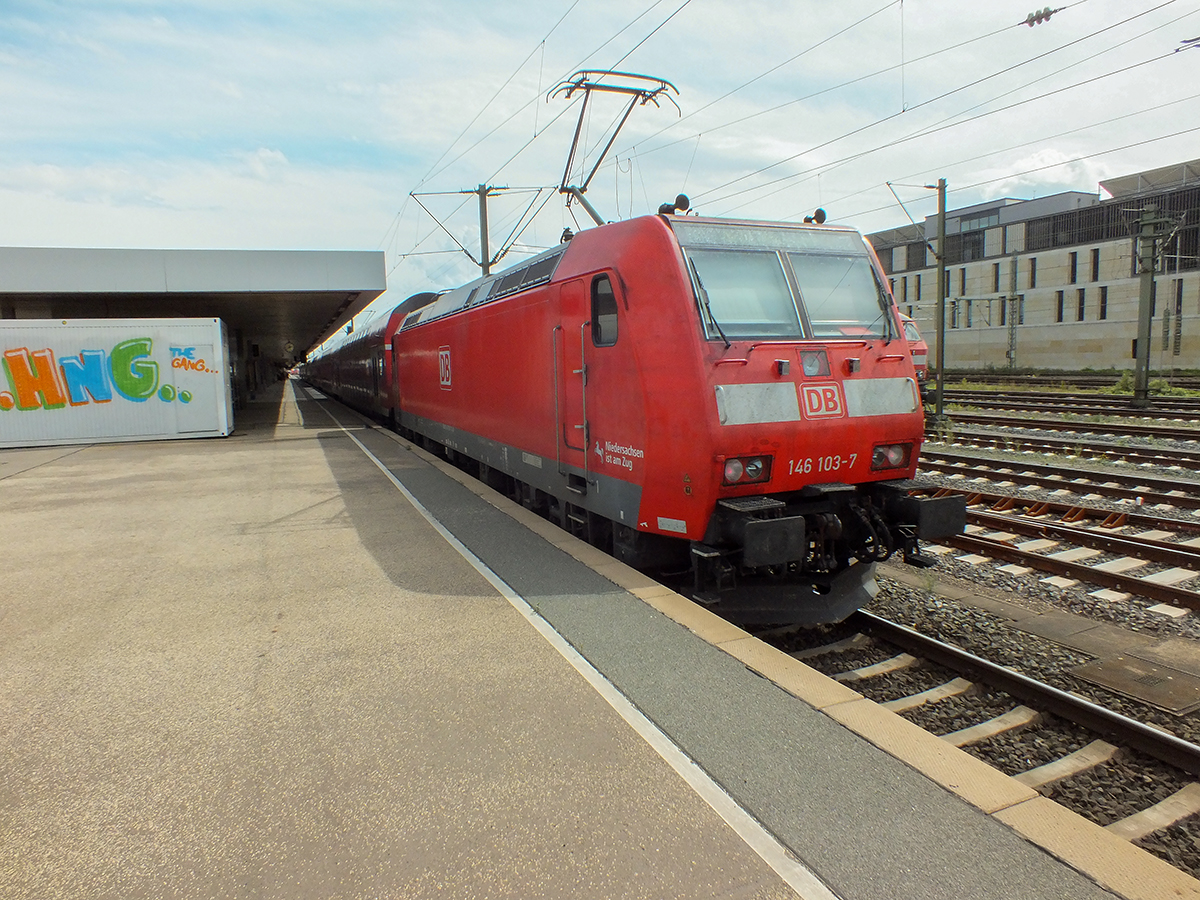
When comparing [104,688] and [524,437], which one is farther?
[524,437]

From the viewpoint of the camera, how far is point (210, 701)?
13.2ft

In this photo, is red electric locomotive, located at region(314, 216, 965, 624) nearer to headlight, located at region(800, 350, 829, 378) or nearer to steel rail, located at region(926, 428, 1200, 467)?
headlight, located at region(800, 350, 829, 378)

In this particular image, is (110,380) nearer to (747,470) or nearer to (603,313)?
(603,313)

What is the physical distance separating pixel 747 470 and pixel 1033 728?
7.40ft

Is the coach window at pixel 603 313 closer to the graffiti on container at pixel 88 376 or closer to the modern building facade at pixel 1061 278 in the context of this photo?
the graffiti on container at pixel 88 376

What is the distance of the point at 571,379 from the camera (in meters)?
6.79

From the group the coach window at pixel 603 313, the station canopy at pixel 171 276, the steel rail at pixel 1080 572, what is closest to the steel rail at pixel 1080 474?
the steel rail at pixel 1080 572

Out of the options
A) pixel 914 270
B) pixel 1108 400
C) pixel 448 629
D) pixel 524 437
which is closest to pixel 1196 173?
pixel 914 270

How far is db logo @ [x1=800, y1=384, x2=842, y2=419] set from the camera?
5566mm

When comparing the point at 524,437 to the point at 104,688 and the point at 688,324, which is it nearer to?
the point at 688,324

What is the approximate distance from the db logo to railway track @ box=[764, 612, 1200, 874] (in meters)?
1.56

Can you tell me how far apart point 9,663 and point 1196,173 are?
5789 centimetres

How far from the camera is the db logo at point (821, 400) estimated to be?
5566 millimetres

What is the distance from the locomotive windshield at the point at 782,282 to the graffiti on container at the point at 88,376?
15961mm
